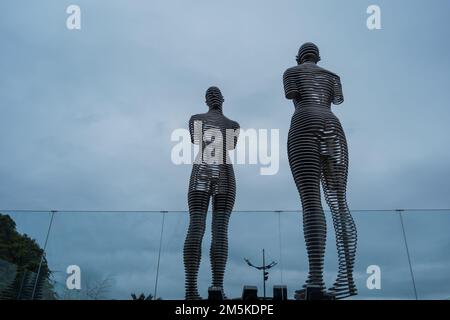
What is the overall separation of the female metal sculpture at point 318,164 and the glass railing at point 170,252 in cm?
53

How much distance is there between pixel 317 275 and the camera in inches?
230

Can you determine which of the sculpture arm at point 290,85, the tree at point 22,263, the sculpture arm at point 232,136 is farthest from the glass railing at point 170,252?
the sculpture arm at point 290,85

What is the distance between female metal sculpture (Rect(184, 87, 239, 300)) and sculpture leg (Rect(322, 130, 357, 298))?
1729 millimetres

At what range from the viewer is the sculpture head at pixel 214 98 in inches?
319

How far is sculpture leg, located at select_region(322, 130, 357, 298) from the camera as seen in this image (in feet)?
20.0

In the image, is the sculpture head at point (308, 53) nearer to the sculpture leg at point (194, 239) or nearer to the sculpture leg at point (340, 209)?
the sculpture leg at point (340, 209)

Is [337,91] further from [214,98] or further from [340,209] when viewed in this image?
[214,98]

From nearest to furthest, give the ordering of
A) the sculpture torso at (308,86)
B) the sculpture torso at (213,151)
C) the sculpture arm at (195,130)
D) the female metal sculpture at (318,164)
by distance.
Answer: the female metal sculpture at (318,164) < the sculpture torso at (308,86) < the sculpture torso at (213,151) < the sculpture arm at (195,130)

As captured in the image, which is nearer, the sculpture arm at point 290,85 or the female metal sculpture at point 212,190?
the sculpture arm at point 290,85

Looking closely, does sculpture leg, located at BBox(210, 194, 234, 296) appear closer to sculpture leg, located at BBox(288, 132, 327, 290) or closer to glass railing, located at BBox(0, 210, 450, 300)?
glass railing, located at BBox(0, 210, 450, 300)

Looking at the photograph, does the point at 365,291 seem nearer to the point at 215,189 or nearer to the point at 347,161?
the point at 347,161

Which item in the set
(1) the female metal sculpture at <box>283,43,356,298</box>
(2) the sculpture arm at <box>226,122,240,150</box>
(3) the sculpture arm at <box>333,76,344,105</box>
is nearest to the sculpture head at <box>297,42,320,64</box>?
(1) the female metal sculpture at <box>283,43,356,298</box>

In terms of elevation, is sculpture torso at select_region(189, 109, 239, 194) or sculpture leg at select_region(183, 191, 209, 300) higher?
sculpture torso at select_region(189, 109, 239, 194)

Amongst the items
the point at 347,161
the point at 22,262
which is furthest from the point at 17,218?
the point at 347,161
